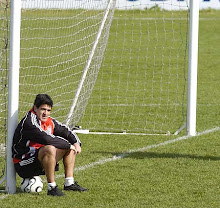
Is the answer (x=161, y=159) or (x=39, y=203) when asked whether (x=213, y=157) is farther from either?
(x=39, y=203)

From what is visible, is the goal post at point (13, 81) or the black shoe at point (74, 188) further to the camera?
the black shoe at point (74, 188)

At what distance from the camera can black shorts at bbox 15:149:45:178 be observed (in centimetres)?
697

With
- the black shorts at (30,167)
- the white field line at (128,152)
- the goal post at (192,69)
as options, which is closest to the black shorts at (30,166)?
the black shorts at (30,167)

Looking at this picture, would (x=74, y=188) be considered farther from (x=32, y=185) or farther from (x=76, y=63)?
(x=76, y=63)

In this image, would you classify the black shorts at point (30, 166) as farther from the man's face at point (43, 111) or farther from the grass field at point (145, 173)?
the man's face at point (43, 111)

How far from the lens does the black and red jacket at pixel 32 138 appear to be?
690 cm


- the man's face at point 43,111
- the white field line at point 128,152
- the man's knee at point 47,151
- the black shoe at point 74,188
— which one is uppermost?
the man's face at point 43,111

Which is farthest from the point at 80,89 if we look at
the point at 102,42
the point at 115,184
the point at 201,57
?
the point at 201,57

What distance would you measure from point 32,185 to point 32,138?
0.50m

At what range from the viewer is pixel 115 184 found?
7512mm

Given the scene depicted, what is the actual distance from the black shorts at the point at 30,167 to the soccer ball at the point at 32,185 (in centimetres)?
5

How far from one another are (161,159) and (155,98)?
17.7 feet

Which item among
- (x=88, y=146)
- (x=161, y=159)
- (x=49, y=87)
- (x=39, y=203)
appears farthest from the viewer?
(x=49, y=87)

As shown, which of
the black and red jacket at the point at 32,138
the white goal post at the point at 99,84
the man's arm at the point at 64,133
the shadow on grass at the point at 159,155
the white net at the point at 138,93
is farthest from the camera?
the white net at the point at 138,93
